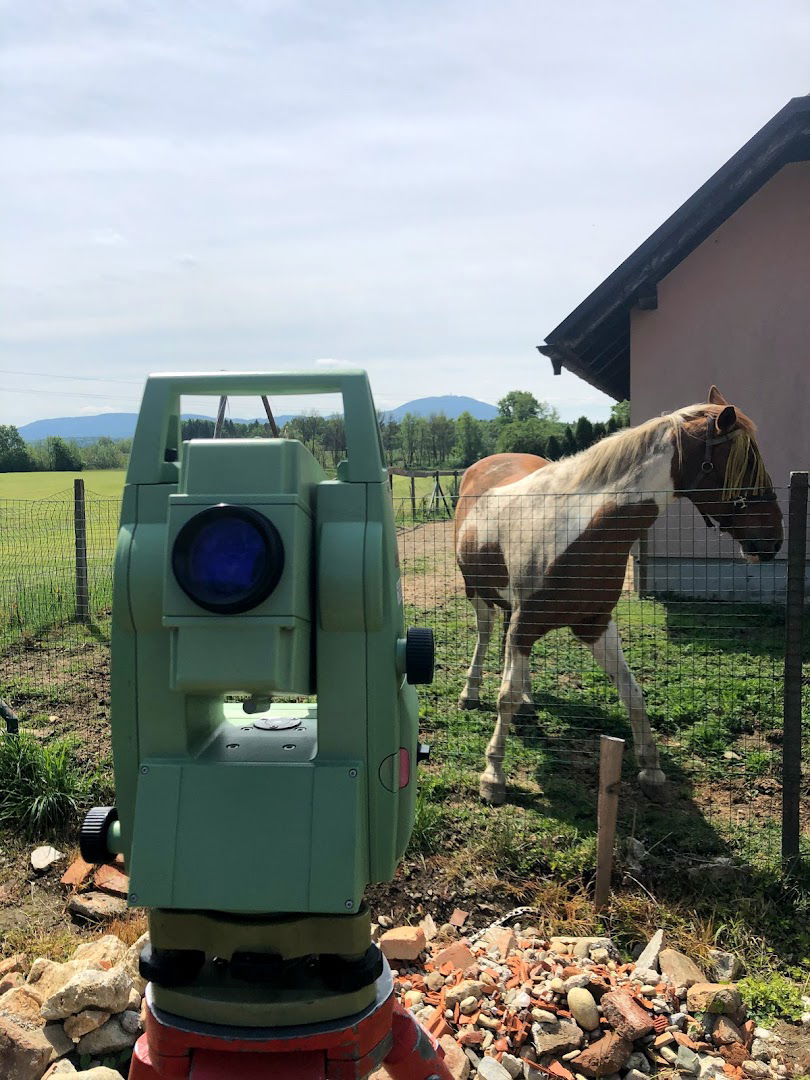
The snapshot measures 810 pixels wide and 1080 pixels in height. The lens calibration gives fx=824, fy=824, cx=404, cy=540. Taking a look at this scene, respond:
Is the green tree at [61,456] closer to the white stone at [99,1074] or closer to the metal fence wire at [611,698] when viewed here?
the metal fence wire at [611,698]

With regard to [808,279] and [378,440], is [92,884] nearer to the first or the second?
[378,440]

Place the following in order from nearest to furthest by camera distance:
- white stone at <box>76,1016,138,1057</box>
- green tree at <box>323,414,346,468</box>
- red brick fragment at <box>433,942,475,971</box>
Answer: green tree at <box>323,414,346,468</box> < white stone at <box>76,1016,138,1057</box> < red brick fragment at <box>433,942,475,971</box>

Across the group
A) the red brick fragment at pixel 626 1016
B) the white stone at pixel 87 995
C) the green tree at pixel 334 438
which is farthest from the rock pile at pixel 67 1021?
the green tree at pixel 334 438

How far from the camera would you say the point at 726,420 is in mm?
4305

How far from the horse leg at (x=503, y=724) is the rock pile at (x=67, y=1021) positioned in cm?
219

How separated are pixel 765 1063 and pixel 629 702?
2143 mm

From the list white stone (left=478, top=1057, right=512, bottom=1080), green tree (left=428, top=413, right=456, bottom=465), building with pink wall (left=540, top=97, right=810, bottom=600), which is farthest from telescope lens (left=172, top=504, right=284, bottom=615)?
green tree (left=428, top=413, right=456, bottom=465)

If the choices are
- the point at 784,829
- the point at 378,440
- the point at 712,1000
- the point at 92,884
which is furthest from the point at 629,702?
the point at 378,440

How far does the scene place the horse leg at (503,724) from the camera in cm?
454

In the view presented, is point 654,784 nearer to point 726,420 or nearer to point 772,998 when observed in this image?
point 772,998

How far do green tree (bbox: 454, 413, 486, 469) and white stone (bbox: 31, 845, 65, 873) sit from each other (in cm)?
8335

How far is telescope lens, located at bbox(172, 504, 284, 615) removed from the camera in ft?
4.84

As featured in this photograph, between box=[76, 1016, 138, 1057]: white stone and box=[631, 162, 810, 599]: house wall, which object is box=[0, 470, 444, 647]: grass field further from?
box=[76, 1016, 138, 1057]: white stone

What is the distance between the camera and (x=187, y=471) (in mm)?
1567
